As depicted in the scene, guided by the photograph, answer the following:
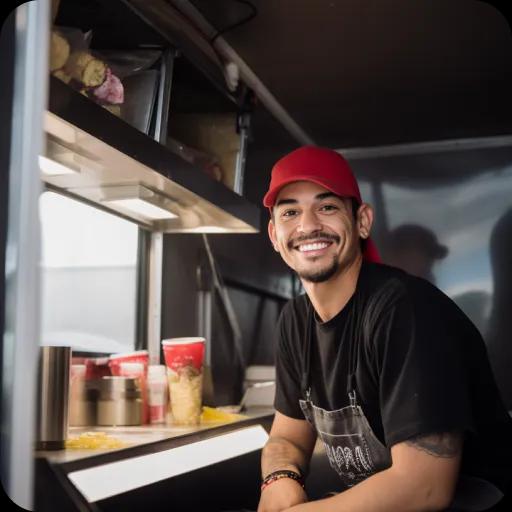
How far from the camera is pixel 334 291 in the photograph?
5.82ft

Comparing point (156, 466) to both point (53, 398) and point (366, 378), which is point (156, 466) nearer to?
point (53, 398)

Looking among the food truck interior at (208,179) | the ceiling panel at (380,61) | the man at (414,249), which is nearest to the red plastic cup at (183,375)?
the food truck interior at (208,179)

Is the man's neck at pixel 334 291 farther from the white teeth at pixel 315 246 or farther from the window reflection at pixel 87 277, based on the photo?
the window reflection at pixel 87 277

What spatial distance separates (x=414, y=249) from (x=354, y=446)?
6.63 ft

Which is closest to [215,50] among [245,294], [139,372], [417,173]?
[139,372]

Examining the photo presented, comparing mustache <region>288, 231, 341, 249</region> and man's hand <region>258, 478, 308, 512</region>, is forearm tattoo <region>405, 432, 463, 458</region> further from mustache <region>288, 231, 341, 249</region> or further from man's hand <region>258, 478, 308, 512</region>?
mustache <region>288, 231, 341, 249</region>

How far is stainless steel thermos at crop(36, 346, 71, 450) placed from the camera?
1.58 meters

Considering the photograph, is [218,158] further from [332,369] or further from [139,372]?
[332,369]

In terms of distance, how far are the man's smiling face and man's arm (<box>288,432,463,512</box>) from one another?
0.47 m

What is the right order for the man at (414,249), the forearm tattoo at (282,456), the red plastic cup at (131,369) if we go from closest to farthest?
the forearm tattoo at (282,456), the red plastic cup at (131,369), the man at (414,249)

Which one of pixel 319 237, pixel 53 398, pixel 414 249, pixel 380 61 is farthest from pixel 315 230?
pixel 414 249

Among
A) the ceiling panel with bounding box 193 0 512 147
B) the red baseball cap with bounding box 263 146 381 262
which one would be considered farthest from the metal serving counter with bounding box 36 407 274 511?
the ceiling panel with bounding box 193 0 512 147

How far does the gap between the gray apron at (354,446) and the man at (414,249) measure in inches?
73.0

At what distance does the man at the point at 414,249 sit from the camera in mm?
3574
